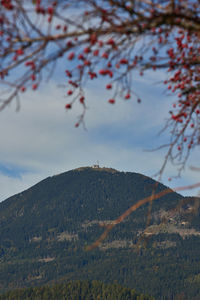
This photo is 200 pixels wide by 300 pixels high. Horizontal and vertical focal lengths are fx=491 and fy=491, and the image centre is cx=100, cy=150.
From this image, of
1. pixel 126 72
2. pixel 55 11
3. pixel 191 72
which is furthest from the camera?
pixel 191 72

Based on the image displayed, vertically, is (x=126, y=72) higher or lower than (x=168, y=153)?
higher

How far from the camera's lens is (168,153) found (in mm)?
8727

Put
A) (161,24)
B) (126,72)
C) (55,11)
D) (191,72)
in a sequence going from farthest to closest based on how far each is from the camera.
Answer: (191,72), (126,72), (161,24), (55,11)

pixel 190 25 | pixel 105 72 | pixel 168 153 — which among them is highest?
pixel 190 25

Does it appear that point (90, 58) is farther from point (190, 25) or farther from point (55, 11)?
point (190, 25)

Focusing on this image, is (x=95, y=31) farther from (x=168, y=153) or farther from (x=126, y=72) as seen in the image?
(x=168, y=153)

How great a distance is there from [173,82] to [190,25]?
2.10 meters

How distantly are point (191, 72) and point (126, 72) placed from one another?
1.55 meters

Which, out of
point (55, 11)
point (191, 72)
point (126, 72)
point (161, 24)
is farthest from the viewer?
point (191, 72)

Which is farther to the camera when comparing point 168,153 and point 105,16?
point 168,153

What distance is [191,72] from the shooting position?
27.2 feet

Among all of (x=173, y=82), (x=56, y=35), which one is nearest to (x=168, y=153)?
(x=173, y=82)

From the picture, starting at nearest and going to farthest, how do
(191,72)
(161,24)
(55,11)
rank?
(55,11) → (161,24) → (191,72)

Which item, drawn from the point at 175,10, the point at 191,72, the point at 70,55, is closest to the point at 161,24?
the point at 175,10
